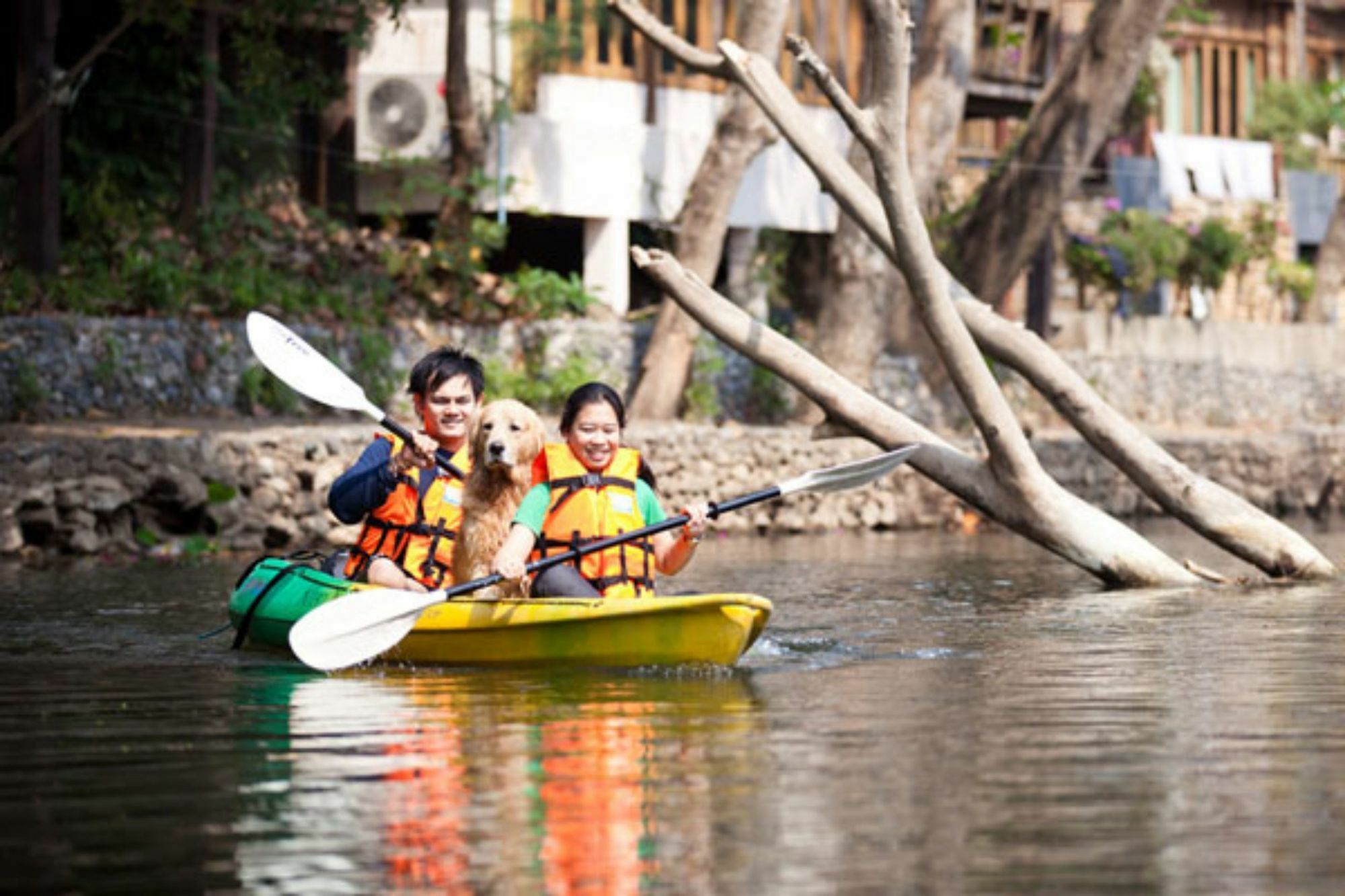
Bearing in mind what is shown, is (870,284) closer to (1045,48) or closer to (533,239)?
(533,239)

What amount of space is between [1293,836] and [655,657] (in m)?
4.28

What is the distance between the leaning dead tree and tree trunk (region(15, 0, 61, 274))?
7656 mm

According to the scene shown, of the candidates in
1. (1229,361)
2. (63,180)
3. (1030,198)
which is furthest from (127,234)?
(1229,361)

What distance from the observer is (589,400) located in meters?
10.7

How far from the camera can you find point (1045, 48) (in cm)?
3203

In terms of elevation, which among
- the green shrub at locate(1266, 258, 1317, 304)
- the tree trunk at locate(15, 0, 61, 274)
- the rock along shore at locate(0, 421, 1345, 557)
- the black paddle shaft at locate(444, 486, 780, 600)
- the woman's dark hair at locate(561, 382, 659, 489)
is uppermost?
the tree trunk at locate(15, 0, 61, 274)

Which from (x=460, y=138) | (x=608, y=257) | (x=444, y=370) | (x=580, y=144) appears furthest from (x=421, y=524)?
(x=608, y=257)

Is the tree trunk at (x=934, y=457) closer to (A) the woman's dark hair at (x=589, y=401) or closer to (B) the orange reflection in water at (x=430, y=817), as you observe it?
(A) the woman's dark hair at (x=589, y=401)

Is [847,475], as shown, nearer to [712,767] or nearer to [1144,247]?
[712,767]

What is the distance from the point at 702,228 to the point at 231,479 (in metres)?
6.10

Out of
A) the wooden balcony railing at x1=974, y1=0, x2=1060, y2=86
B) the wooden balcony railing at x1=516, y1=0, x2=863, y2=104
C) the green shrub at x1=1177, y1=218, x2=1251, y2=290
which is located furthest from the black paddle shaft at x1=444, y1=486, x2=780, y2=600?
the green shrub at x1=1177, y1=218, x2=1251, y2=290

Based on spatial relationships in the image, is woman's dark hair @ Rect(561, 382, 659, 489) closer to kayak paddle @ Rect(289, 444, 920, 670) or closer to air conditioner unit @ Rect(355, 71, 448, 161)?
kayak paddle @ Rect(289, 444, 920, 670)

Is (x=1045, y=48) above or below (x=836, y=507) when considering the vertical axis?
above

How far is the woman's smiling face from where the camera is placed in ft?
34.9
